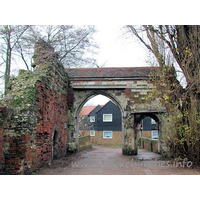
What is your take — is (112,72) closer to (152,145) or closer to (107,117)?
(152,145)

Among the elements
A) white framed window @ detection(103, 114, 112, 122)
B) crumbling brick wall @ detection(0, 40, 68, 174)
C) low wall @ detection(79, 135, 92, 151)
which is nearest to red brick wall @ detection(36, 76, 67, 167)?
crumbling brick wall @ detection(0, 40, 68, 174)

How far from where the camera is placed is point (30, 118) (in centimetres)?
684

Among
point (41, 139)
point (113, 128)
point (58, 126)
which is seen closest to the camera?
point (41, 139)

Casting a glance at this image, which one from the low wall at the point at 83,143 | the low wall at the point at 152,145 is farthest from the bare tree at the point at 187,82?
the low wall at the point at 83,143

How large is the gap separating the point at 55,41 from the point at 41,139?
406 inches

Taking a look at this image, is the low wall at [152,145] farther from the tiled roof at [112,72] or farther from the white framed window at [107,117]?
the white framed window at [107,117]

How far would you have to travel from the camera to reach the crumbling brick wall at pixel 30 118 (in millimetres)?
6332

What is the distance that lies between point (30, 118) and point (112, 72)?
8.25 meters

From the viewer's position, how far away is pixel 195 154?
7.80 metres

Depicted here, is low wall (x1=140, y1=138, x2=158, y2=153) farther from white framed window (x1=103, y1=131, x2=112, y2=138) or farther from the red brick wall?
white framed window (x1=103, y1=131, x2=112, y2=138)

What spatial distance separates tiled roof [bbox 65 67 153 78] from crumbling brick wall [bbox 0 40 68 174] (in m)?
3.88

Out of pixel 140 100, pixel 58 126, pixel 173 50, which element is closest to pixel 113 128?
pixel 140 100

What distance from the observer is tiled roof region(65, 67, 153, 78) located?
44.1 feet

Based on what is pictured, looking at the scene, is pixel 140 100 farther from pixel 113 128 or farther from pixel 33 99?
pixel 113 128
